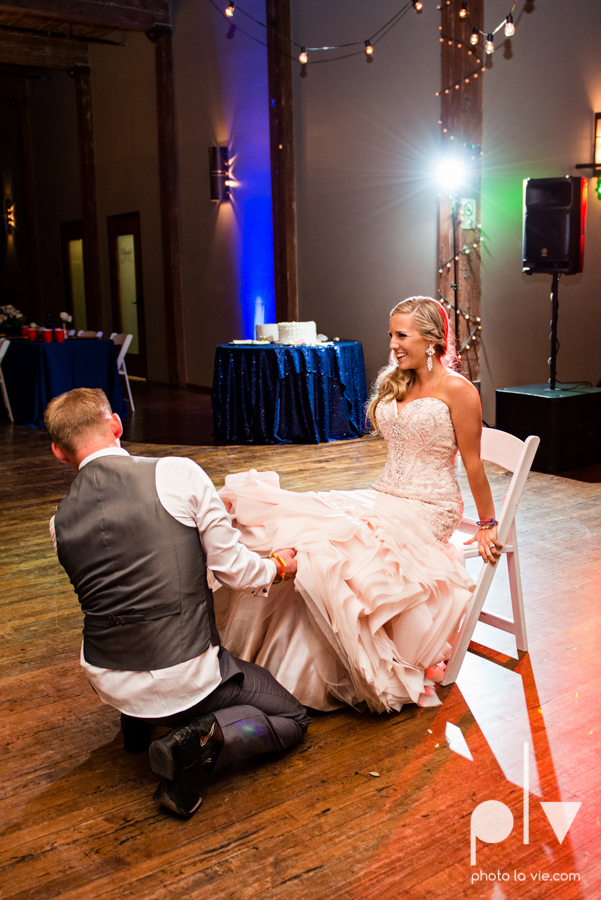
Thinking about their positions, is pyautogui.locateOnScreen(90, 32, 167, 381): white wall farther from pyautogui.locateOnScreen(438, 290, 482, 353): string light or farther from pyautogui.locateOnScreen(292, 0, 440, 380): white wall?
pyautogui.locateOnScreen(438, 290, 482, 353): string light

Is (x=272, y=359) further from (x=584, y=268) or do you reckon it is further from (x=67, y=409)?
(x=67, y=409)

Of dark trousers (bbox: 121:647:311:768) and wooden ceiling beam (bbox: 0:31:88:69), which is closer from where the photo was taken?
dark trousers (bbox: 121:647:311:768)

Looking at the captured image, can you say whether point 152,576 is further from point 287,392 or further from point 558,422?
point 287,392

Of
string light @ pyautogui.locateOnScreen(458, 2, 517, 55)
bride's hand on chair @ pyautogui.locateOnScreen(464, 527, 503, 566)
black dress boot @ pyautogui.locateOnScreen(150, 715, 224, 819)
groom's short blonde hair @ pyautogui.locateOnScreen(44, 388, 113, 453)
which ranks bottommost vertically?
black dress boot @ pyautogui.locateOnScreen(150, 715, 224, 819)

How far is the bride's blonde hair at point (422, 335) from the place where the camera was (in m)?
2.54

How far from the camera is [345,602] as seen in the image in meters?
2.17

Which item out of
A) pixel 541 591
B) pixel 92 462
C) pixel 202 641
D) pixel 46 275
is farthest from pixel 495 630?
pixel 46 275

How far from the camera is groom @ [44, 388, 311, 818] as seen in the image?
1764 mm

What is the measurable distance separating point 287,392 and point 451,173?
7.24 ft

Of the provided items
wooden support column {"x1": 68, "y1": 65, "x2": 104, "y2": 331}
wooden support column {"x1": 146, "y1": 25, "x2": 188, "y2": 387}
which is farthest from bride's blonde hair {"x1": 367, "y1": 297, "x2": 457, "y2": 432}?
wooden support column {"x1": 68, "y1": 65, "x2": 104, "y2": 331}

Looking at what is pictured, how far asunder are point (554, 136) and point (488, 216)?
739mm

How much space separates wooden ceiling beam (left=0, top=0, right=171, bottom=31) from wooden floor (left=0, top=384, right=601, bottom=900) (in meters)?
8.42
